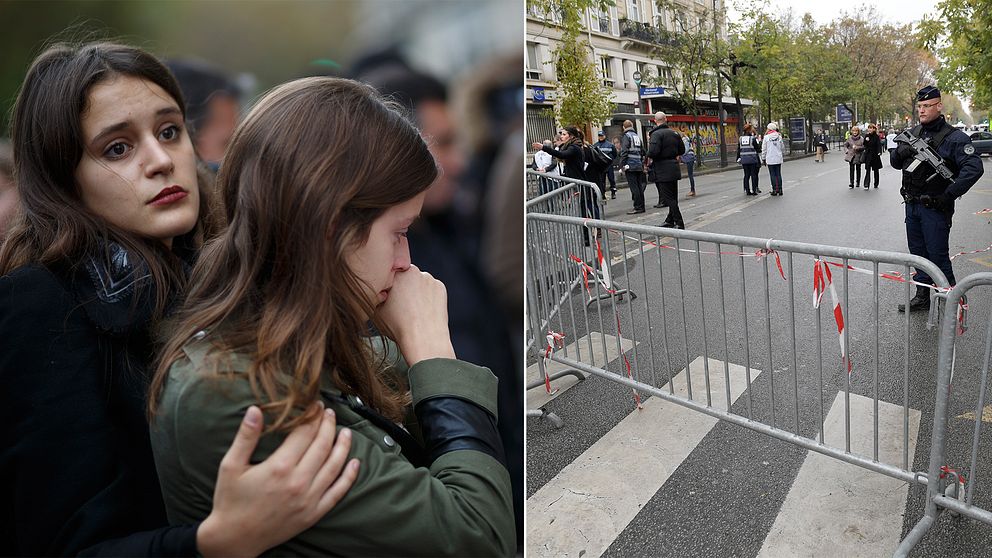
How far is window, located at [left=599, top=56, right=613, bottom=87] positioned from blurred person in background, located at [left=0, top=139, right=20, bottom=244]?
8.31 meters

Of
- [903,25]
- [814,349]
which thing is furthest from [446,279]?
[903,25]

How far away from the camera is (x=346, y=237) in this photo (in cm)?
79

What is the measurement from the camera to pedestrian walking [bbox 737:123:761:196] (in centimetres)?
804

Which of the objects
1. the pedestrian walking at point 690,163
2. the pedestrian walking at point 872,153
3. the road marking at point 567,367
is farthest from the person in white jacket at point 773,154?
the road marking at point 567,367

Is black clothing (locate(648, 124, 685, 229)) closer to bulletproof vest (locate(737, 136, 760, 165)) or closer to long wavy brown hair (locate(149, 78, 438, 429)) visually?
bulletproof vest (locate(737, 136, 760, 165))

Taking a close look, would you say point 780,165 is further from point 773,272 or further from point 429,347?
point 429,347

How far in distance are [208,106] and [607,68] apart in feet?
27.8

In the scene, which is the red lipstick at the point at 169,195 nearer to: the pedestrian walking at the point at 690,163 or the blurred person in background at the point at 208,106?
the blurred person in background at the point at 208,106

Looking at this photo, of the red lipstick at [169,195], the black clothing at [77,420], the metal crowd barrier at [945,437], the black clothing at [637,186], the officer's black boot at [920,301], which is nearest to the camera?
the black clothing at [77,420]

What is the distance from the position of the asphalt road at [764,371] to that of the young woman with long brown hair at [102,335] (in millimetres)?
1838

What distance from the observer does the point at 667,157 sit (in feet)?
25.2

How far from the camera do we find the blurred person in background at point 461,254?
3.82 ft

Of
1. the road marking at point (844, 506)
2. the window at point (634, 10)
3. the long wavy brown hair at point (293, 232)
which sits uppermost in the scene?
the window at point (634, 10)

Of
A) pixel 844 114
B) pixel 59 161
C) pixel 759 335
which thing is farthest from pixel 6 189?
pixel 844 114
